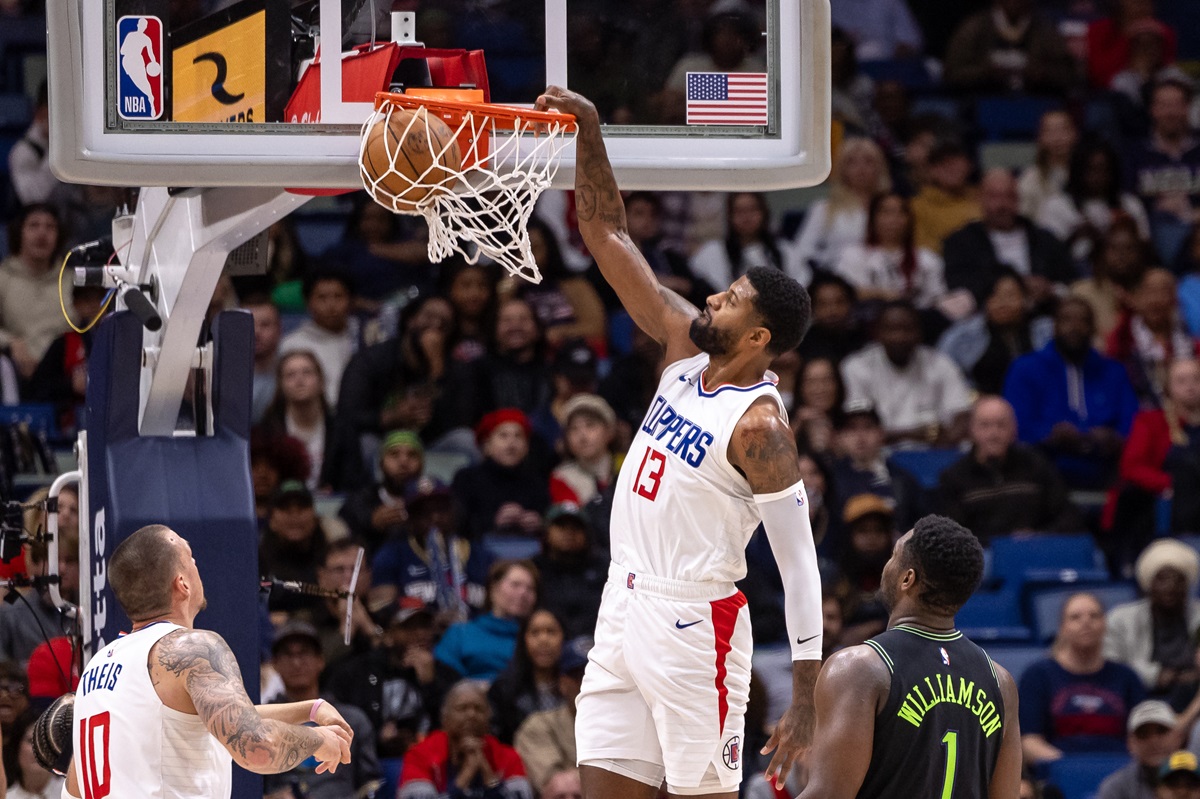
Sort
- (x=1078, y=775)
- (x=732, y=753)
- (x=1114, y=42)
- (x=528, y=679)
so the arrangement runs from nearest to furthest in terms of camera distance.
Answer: (x=732, y=753)
(x=528, y=679)
(x=1078, y=775)
(x=1114, y=42)

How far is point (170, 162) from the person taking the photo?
5.59m

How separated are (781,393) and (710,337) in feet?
16.4

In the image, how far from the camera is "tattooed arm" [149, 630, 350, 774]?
4.78 meters

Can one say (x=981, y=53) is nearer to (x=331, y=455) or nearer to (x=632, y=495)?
(x=331, y=455)

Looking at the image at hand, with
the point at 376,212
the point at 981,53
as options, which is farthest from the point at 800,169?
the point at 981,53

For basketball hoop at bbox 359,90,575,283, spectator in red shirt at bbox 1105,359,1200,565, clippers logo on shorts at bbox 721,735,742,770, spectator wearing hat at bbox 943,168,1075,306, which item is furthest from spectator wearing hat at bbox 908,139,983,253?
clippers logo on shorts at bbox 721,735,742,770

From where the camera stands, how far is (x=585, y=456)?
32.8 feet

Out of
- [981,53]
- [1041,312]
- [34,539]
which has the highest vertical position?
[981,53]

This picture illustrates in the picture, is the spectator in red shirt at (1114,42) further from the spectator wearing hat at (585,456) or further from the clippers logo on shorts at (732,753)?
the clippers logo on shorts at (732,753)

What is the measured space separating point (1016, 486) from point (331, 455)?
12.1ft

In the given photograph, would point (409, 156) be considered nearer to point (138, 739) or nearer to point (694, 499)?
point (694, 499)

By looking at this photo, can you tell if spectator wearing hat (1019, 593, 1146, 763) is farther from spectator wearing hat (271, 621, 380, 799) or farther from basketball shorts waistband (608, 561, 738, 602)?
basketball shorts waistband (608, 561, 738, 602)

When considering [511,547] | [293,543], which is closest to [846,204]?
[511,547]

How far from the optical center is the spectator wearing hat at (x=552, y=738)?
8.55m
